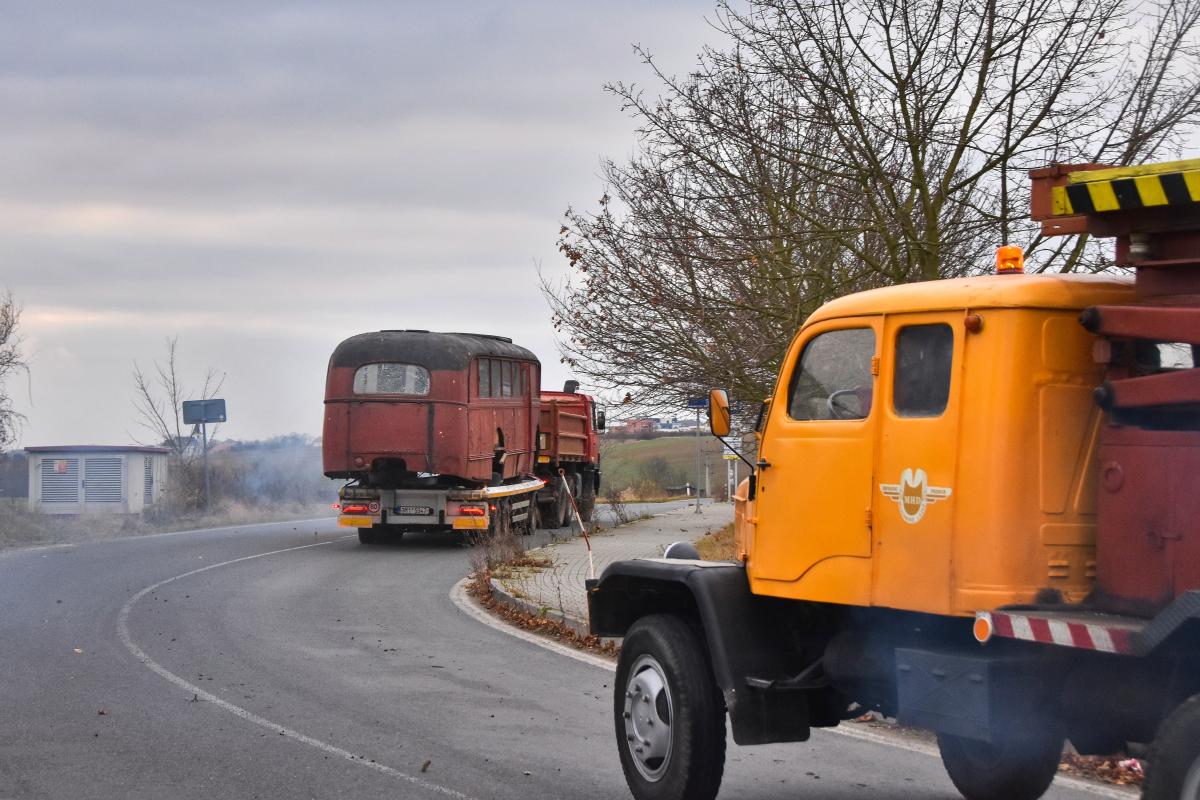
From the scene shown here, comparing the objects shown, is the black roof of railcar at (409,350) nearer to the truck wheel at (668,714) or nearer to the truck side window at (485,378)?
the truck side window at (485,378)

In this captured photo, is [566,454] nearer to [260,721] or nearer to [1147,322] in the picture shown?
[260,721]

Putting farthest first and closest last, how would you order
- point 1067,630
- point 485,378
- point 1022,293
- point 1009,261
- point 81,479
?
point 81,479 → point 485,378 → point 1009,261 → point 1022,293 → point 1067,630

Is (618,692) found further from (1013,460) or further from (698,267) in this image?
(698,267)

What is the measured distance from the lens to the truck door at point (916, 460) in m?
5.29

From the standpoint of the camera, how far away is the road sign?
37.7 m

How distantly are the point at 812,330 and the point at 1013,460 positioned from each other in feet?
4.82

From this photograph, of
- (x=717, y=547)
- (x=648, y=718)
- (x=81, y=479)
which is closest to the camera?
(x=648, y=718)

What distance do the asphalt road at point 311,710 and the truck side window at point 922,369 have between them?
8.01 ft

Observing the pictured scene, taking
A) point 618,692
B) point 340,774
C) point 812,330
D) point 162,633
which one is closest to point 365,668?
point 162,633

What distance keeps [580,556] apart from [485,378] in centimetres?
557

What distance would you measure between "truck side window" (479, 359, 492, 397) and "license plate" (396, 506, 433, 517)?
7.70 ft

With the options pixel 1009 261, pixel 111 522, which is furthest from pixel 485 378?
pixel 1009 261

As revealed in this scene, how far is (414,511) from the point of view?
960 inches

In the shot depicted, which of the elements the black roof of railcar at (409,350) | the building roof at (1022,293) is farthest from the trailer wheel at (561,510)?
the building roof at (1022,293)
